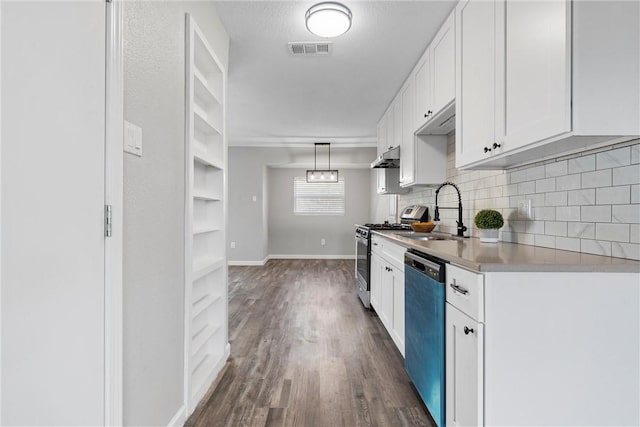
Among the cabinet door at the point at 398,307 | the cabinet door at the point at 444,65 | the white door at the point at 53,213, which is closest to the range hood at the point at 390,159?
the cabinet door at the point at 444,65

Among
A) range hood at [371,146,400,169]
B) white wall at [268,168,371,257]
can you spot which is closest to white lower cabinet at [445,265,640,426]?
range hood at [371,146,400,169]

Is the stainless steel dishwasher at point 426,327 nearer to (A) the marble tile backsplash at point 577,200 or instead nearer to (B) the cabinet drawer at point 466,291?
(B) the cabinet drawer at point 466,291

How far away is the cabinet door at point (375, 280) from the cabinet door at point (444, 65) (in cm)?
142

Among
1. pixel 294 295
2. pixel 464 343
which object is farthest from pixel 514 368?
pixel 294 295

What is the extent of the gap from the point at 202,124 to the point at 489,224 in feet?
6.12

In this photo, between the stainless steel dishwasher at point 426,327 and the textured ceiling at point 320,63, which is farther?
the textured ceiling at point 320,63

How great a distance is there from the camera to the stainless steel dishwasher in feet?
4.84

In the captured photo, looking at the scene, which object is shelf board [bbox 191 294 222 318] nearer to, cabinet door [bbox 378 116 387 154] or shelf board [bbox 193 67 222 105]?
shelf board [bbox 193 67 222 105]

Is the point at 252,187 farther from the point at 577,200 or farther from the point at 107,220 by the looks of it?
the point at 577,200

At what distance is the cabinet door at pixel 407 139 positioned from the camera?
3064 millimetres

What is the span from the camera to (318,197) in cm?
727

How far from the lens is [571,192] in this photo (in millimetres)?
1568

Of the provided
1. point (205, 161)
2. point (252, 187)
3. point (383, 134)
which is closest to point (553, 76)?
point (205, 161)

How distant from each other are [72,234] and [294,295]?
3377 mm
